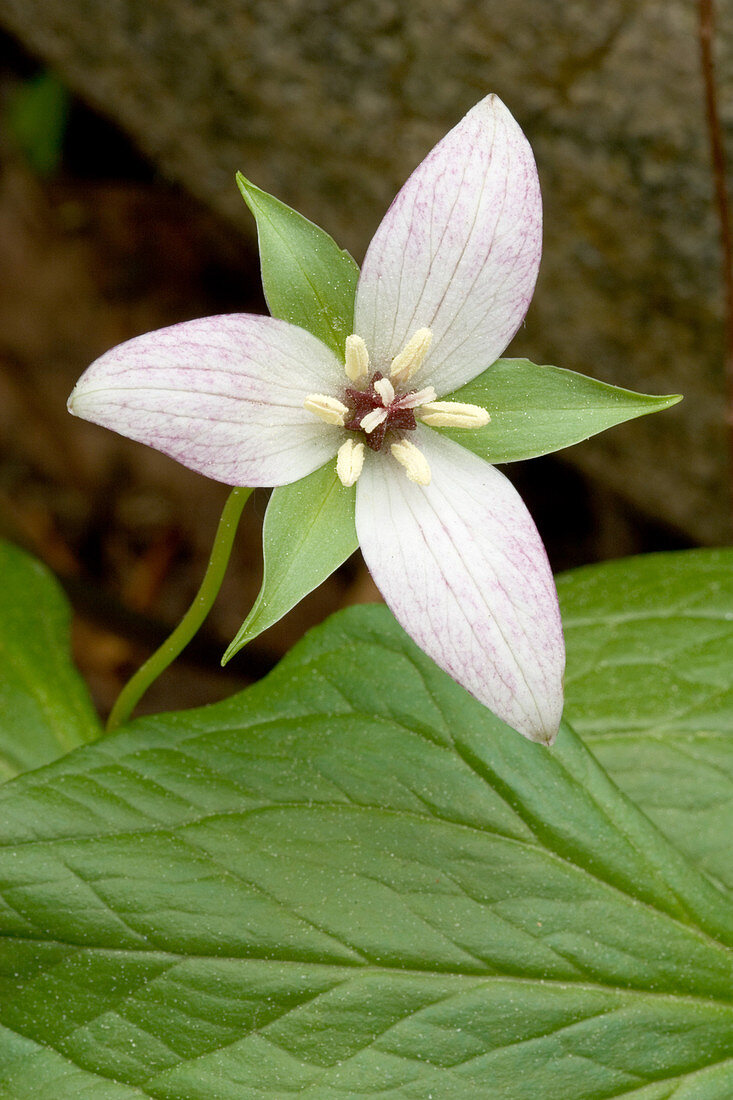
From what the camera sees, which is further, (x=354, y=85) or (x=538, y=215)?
(x=354, y=85)

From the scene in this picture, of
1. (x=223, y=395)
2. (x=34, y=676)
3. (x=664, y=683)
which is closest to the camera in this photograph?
(x=223, y=395)

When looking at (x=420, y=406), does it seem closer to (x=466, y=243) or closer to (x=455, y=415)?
(x=455, y=415)

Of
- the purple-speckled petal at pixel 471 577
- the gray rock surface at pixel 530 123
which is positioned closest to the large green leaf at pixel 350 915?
the purple-speckled petal at pixel 471 577

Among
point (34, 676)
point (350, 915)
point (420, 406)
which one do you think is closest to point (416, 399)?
point (420, 406)

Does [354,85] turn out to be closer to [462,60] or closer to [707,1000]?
[462,60]

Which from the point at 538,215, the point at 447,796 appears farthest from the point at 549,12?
the point at 447,796

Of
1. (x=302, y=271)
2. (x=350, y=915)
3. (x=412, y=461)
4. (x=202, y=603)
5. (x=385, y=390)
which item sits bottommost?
(x=350, y=915)
